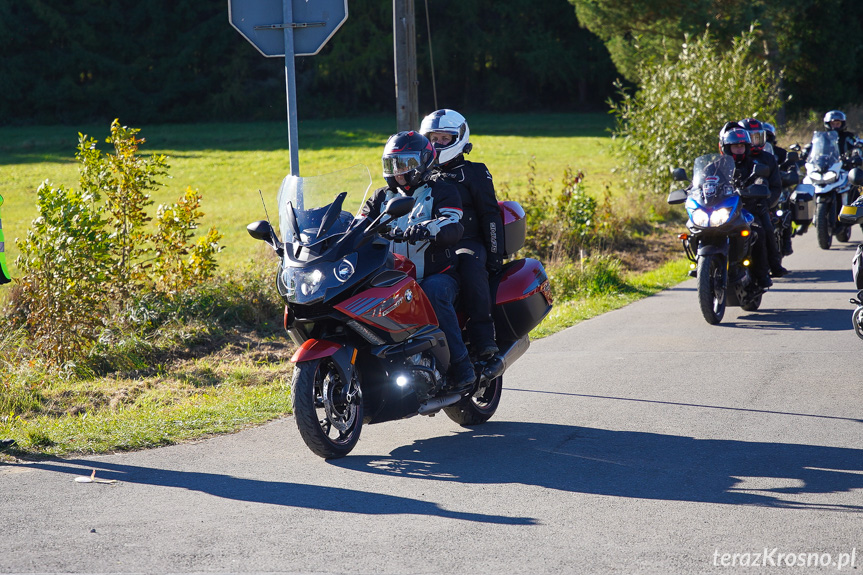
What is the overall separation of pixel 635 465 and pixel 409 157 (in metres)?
2.30

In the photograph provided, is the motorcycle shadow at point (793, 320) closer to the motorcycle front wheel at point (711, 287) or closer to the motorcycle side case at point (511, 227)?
the motorcycle front wheel at point (711, 287)

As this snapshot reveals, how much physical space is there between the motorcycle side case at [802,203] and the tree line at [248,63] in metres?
40.8

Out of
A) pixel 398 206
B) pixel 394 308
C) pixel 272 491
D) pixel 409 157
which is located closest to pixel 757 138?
pixel 409 157

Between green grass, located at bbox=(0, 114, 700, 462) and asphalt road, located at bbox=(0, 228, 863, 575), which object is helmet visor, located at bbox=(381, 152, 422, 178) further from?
green grass, located at bbox=(0, 114, 700, 462)

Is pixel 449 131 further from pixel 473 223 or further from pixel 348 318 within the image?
pixel 348 318

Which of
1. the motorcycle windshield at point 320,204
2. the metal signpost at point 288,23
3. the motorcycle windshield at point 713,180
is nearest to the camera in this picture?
the motorcycle windshield at point 320,204

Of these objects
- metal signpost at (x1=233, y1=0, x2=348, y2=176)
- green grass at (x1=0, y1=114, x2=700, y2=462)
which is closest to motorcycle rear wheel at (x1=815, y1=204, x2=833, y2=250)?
green grass at (x1=0, y1=114, x2=700, y2=462)

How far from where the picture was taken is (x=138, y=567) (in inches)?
164

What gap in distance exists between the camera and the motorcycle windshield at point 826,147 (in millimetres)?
16062

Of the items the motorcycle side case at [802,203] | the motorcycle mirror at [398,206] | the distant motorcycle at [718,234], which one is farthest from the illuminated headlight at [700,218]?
the motorcycle mirror at [398,206]

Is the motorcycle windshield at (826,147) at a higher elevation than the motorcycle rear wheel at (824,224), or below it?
higher

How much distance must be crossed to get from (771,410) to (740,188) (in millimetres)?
4736

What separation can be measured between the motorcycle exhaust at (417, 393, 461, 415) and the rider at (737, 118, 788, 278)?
6015mm

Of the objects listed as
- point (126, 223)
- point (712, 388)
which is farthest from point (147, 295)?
point (712, 388)
